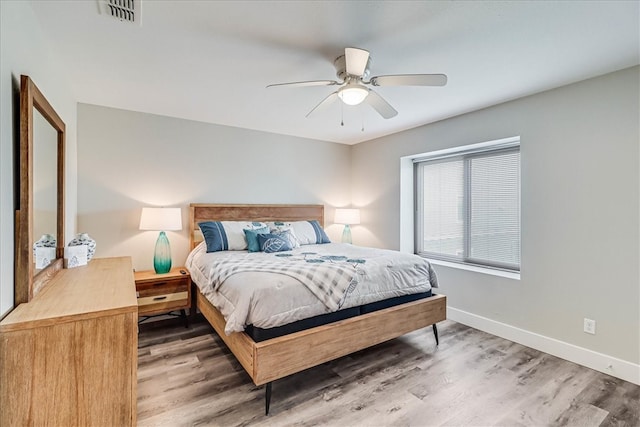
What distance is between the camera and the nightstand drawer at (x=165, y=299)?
308cm

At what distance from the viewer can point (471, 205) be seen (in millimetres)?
3701

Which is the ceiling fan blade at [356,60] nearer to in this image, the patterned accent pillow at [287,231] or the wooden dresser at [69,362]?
the wooden dresser at [69,362]

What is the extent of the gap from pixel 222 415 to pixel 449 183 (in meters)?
3.51

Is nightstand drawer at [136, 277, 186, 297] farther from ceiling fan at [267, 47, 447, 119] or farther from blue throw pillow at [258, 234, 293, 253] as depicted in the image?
ceiling fan at [267, 47, 447, 119]

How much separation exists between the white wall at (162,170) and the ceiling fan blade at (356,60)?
2469 millimetres

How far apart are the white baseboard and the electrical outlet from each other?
16 centimetres

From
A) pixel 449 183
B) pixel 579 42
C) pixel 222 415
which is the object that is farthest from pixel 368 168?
pixel 222 415

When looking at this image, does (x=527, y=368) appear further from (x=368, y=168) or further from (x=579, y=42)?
(x=368, y=168)

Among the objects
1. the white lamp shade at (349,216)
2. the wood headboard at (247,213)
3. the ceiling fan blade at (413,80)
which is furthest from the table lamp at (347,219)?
the ceiling fan blade at (413,80)

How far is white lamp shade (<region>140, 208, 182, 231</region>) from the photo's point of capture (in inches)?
126

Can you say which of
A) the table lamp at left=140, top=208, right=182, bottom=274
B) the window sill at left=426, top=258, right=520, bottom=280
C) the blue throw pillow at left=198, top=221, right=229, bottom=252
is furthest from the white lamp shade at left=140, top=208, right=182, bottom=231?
the window sill at left=426, top=258, right=520, bottom=280

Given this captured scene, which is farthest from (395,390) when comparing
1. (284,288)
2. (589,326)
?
(589,326)

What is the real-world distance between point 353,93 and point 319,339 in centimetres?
173

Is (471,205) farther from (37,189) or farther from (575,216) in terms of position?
(37,189)
